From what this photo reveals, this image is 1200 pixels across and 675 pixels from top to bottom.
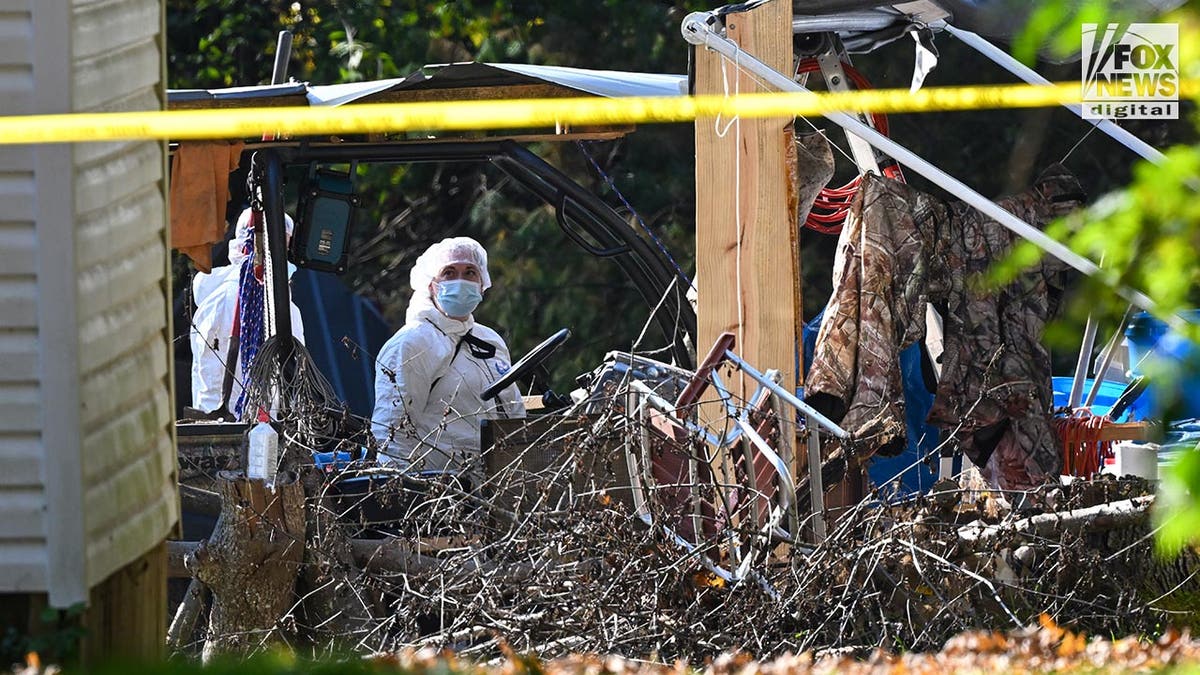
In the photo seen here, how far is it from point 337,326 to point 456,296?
5.69 m

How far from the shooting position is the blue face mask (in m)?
8.87

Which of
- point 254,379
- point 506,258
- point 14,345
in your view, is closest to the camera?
point 14,345

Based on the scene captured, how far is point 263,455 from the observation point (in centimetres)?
625

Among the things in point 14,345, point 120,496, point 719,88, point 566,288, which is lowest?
point 566,288

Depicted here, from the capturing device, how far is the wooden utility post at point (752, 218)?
622 cm

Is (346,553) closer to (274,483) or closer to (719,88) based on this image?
(274,483)

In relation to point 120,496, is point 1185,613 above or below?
below

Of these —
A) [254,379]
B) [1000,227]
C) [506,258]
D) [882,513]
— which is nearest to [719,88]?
[1000,227]

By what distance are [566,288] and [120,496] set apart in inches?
505

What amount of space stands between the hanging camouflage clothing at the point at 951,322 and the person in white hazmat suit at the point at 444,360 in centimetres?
193

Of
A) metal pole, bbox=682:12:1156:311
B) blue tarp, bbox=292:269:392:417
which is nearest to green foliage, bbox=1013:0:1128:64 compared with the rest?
metal pole, bbox=682:12:1156:311

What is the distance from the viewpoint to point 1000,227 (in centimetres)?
654

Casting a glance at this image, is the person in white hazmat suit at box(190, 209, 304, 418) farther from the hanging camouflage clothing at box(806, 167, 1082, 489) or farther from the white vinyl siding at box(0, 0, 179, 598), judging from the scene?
the white vinyl siding at box(0, 0, 179, 598)

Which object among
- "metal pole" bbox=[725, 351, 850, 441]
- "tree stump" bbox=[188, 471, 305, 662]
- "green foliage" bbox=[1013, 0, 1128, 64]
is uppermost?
"green foliage" bbox=[1013, 0, 1128, 64]
